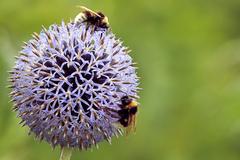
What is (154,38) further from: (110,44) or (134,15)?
(110,44)

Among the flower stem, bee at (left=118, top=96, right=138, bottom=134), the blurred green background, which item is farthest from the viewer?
the blurred green background

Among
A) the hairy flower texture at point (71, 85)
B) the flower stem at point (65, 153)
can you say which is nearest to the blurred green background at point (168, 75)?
the hairy flower texture at point (71, 85)

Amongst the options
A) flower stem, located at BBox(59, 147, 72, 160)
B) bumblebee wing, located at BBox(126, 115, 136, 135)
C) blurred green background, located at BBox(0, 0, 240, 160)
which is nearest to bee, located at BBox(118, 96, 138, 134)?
bumblebee wing, located at BBox(126, 115, 136, 135)

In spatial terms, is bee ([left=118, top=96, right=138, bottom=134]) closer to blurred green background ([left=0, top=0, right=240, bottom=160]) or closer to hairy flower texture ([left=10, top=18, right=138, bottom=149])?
hairy flower texture ([left=10, top=18, right=138, bottom=149])

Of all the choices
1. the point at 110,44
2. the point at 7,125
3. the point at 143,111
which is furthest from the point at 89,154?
the point at 110,44

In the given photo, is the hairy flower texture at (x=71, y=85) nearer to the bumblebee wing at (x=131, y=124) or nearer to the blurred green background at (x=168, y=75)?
the bumblebee wing at (x=131, y=124)

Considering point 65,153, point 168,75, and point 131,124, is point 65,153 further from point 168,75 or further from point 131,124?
point 168,75

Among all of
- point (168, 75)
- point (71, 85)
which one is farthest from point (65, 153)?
point (168, 75)
